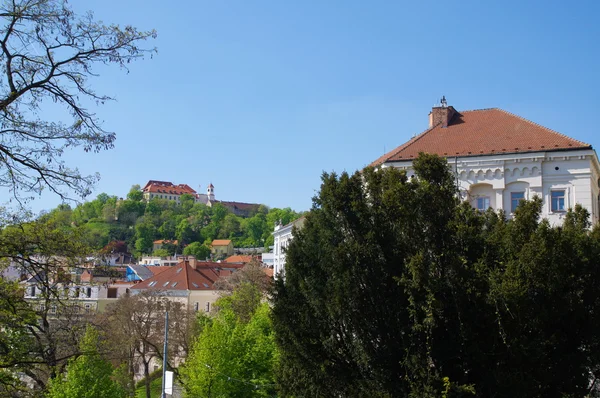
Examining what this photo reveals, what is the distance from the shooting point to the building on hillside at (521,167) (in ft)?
Answer: 89.1

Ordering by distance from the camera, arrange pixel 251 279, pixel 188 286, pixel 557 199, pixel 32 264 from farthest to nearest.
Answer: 1. pixel 188 286
2. pixel 251 279
3. pixel 557 199
4. pixel 32 264

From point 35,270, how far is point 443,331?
11.9 metres

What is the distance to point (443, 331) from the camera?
58.9 feet

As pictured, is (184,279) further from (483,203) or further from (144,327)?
(483,203)

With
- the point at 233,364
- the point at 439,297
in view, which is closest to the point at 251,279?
the point at 233,364

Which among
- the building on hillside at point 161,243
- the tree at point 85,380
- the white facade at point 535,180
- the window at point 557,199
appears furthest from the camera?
the building on hillside at point 161,243

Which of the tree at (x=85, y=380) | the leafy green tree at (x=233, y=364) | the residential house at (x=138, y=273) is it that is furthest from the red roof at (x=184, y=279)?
the tree at (x=85, y=380)

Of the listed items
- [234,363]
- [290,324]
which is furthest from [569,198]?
[234,363]

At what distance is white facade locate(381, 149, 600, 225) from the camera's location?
2711cm

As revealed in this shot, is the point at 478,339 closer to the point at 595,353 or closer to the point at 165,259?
the point at 595,353

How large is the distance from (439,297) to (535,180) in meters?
12.5

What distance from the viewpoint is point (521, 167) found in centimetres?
2770

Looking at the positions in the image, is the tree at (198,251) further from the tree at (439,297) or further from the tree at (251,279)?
the tree at (439,297)

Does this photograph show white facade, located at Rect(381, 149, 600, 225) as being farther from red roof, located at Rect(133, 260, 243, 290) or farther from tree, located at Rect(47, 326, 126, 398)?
red roof, located at Rect(133, 260, 243, 290)
